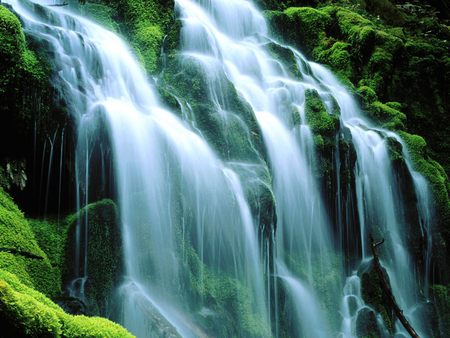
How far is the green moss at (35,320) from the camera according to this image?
243 centimetres

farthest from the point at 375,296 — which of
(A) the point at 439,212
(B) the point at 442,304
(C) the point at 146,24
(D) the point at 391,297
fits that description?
(C) the point at 146,24

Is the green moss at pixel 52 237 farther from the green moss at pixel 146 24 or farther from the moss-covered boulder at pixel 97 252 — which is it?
the green moss at pixel 146 24

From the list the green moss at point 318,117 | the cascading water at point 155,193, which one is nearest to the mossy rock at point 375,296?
the cascading water at point 155,193

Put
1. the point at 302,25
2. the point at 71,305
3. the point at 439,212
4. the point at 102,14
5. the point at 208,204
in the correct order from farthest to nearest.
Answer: the point at 302,25 → the point at 439,212 → the point at 102,14 → the point at 208,204 → the point at 71,305

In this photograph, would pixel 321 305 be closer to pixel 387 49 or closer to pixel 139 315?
pixel 139 315

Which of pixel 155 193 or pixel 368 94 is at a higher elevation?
pixel 368 94

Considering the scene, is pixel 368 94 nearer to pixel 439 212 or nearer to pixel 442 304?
pixel 439 212

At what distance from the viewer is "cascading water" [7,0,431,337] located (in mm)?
5961

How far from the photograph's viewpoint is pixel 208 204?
6.78m

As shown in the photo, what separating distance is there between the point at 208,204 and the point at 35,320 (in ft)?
14.2

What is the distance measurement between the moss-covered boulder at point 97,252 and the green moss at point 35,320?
7.44ft

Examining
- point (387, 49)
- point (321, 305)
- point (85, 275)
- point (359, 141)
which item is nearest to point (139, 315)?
point (85, 275)

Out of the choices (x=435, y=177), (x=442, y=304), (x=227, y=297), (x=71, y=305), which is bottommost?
(x=442, y=304)

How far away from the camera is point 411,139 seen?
1176 centimetres
